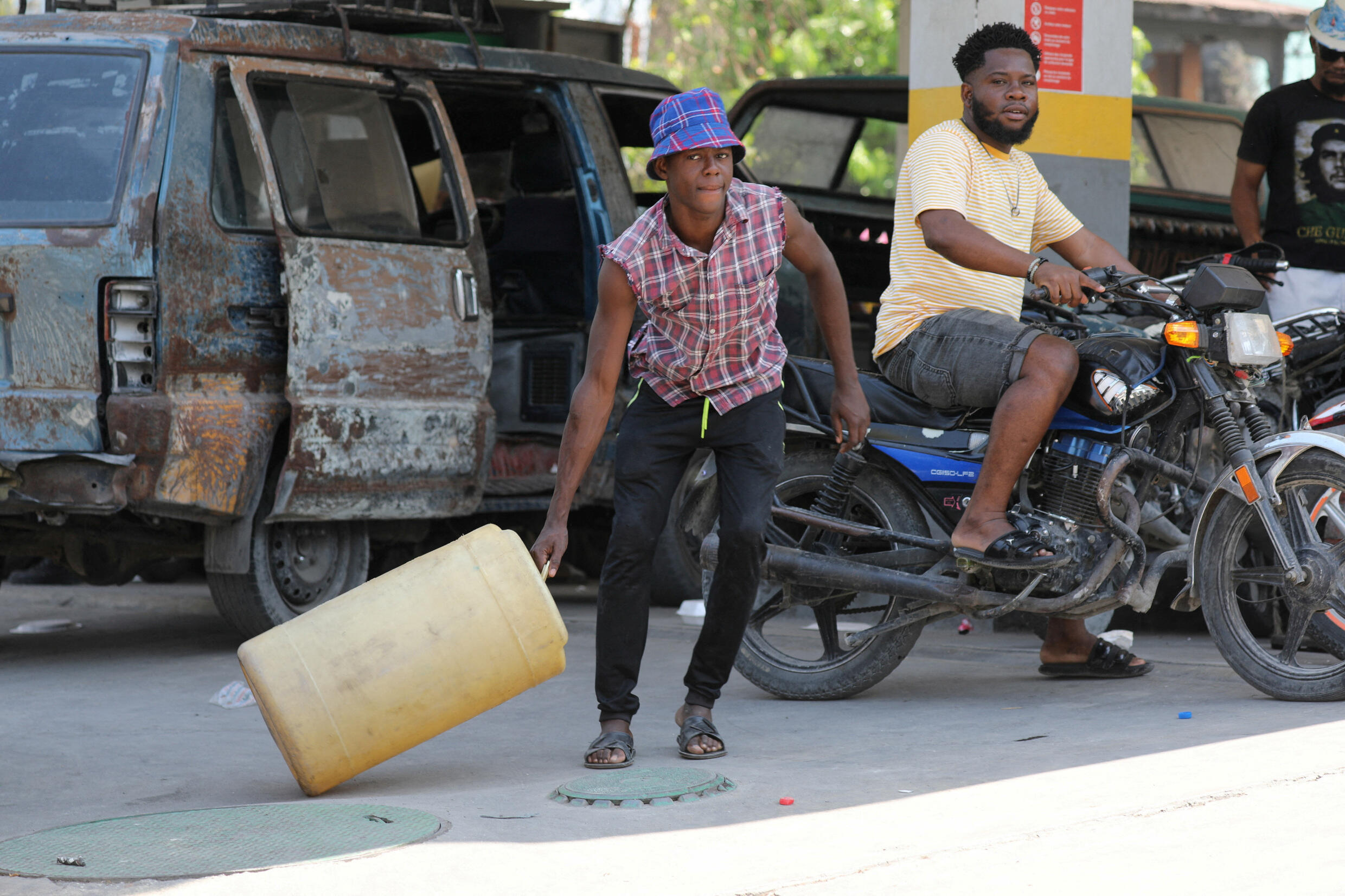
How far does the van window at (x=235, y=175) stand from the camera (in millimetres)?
5734

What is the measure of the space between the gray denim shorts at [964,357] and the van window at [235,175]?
2.40 metres

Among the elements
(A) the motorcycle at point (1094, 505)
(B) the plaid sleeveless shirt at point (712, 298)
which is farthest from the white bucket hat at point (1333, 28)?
(B) the plaid sleeveless shirt at point (712, 298)

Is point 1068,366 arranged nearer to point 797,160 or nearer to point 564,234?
point 564,234

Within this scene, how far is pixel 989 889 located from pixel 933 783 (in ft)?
2.80

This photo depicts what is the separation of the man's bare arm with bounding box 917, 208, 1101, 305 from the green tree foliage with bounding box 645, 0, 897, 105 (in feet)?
47.3

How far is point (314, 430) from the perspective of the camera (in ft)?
18.8

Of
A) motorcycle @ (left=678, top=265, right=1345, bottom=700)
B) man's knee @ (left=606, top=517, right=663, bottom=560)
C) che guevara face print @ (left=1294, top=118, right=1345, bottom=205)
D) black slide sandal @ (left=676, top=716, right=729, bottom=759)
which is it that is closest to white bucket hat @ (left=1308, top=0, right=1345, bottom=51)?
che guevara face print @ (left=1294, top=118, right=1345, bottom=205)

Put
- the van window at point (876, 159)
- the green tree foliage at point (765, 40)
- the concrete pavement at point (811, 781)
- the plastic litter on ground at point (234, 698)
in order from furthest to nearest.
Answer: the green tree foliage at point (765, 40)
the van window at point (876, 159)
the plastic litter on ground at point (234, 698)
the concrete pavement at point (811, 781)

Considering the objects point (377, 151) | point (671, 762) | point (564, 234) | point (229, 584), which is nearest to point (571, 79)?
point (564, 234)

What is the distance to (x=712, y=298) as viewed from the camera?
423cm

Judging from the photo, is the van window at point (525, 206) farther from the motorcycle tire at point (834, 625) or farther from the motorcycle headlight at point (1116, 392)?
the motorcycle headlight at point (1116, 392)

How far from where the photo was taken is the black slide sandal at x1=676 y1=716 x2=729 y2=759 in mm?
4297

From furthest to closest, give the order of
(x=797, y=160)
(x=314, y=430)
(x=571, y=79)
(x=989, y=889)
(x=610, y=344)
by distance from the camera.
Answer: (x=797, y=160) → (x=571, y=79) → (x=314, y=430) → (x=610, y=344) → (x=989, y=889)

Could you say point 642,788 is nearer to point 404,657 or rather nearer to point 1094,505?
point 404,657
